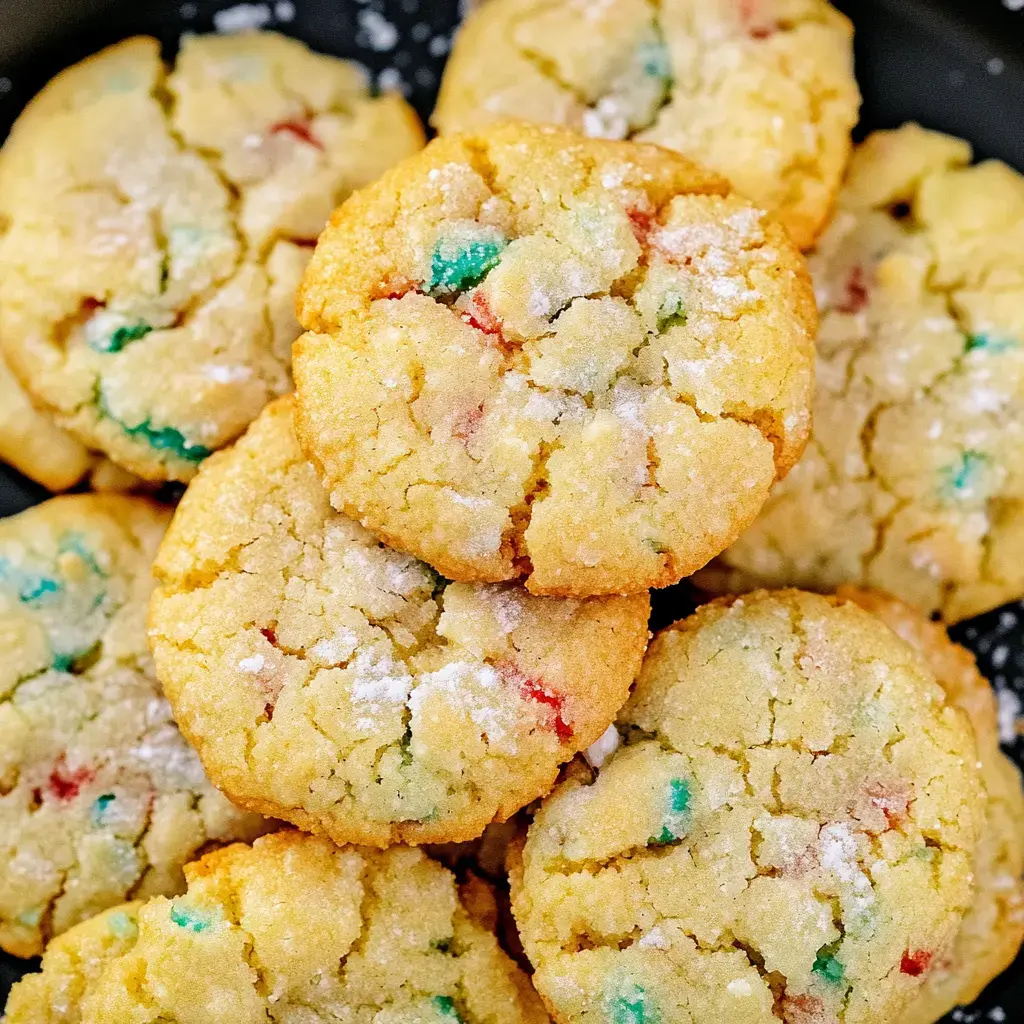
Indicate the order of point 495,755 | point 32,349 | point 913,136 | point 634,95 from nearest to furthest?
point 495,755
point 32,349
point 634,95
point 913,136

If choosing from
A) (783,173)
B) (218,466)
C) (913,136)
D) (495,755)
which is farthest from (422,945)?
(913,136)

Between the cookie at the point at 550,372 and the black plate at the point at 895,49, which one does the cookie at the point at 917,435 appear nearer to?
the black plate at the point at 895,49

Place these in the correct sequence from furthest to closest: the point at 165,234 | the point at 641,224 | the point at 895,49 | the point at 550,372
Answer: the point at 895,49
the point at 165,234
the point at 641,224
the point at 550,372

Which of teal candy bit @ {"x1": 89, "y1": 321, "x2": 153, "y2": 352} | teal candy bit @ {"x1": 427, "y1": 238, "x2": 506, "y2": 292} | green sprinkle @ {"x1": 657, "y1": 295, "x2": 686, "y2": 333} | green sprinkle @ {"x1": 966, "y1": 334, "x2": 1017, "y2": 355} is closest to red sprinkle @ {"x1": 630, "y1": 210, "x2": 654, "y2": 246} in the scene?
green sprinkle @ {"x1": 657, "y1": 295, "x2": 686, "y2": 333}

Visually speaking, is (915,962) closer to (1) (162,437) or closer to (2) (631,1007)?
(2) (631,1007)

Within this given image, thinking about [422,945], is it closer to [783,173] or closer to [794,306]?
Answer: [794,306]

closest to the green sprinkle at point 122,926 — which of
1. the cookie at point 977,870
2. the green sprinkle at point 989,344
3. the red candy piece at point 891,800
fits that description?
the red candy piece at point 891,800

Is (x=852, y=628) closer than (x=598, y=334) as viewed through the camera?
No

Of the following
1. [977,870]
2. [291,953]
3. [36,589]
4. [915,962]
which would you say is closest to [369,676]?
[291,953]
